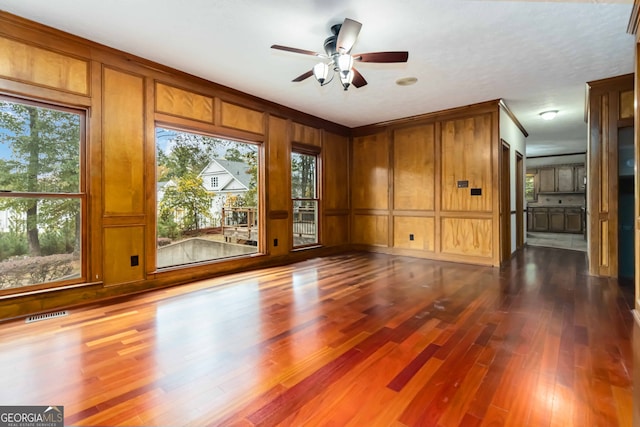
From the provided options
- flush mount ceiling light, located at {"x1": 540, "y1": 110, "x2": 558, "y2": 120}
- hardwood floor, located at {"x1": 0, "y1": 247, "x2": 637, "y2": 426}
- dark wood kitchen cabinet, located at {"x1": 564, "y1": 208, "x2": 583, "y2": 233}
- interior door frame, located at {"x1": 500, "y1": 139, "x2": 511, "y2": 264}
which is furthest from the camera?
dark wood kitchen cabinet, located at {"x1": 564, "y1": 208, "x2": 583, "y2": 233}

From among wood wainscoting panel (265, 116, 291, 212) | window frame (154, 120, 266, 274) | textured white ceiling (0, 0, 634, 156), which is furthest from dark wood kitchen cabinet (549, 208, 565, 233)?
window frame (154, 120, 266, 274)

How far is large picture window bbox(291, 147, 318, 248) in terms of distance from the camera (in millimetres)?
5707

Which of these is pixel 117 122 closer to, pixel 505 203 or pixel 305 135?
pixel 305 135

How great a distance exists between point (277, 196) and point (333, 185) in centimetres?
168

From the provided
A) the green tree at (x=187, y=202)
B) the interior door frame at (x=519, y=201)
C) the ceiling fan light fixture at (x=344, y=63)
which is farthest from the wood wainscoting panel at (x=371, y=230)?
the ceiling fan light fixture at (x=344, y=63)

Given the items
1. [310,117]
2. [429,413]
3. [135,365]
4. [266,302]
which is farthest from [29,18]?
[429,413]

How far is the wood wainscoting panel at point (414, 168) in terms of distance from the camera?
5832 millimetres

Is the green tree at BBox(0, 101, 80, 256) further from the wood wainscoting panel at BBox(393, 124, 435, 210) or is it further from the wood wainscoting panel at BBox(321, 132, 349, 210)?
the wood wainscoting panel at BBox(393, 124, 435, 210)

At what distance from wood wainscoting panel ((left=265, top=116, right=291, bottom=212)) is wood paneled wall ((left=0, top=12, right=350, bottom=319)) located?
27 cm

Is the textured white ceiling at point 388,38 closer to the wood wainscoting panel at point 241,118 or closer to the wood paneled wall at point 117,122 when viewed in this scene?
the wood paneled wall at point 117,122

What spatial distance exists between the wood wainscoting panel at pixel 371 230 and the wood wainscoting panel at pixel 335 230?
0.23m

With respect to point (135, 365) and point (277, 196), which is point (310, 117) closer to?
point (277, 196)

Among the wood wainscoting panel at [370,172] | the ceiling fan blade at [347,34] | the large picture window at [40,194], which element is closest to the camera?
the ceiling fan blade at [347,34]

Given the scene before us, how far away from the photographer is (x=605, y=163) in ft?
13.6
